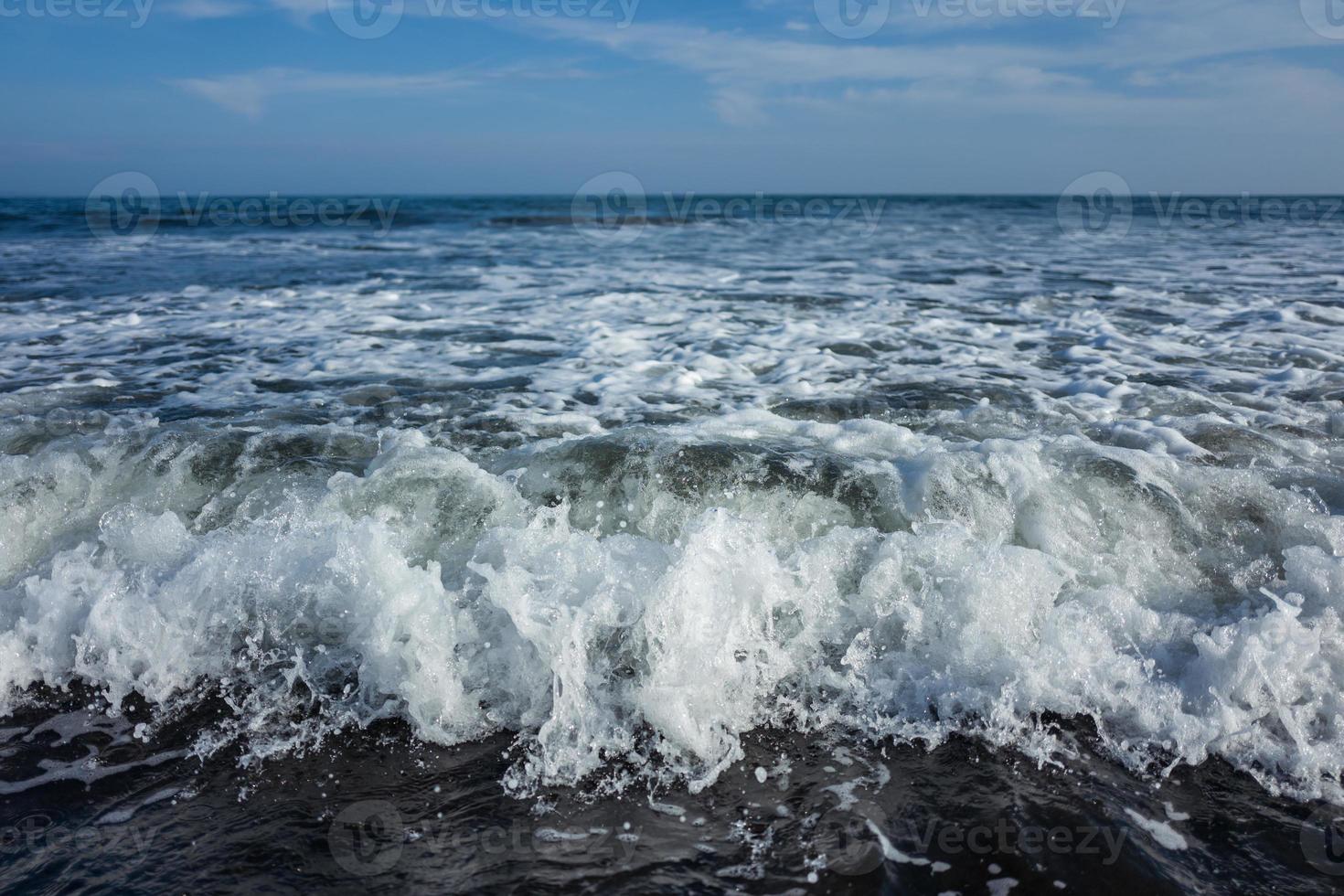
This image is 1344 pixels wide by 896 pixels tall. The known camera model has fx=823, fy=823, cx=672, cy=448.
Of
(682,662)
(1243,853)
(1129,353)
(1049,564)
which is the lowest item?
(1243,853)

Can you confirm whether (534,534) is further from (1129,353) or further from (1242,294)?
(1242,294)

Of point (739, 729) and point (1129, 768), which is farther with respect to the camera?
point (739, 729)

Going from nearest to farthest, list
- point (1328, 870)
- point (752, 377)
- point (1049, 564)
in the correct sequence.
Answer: point (1328, 870) → point (1049, 564) → point (752, 377)

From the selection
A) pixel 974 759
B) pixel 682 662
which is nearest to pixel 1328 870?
pixel 974 759

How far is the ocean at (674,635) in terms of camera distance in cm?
246

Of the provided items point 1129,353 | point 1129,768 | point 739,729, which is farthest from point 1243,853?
point 1129,353

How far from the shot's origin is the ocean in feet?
8.06

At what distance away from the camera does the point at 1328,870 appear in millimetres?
2330

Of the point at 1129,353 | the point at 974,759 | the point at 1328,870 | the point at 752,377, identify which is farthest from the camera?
the point at 1129,353

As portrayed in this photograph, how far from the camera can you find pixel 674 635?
10.4ft

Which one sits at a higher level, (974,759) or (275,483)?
(275,483)

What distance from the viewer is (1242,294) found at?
34.9 feet

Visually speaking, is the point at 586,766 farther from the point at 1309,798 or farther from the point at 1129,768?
the point at 1309,798

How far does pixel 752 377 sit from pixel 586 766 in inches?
176
